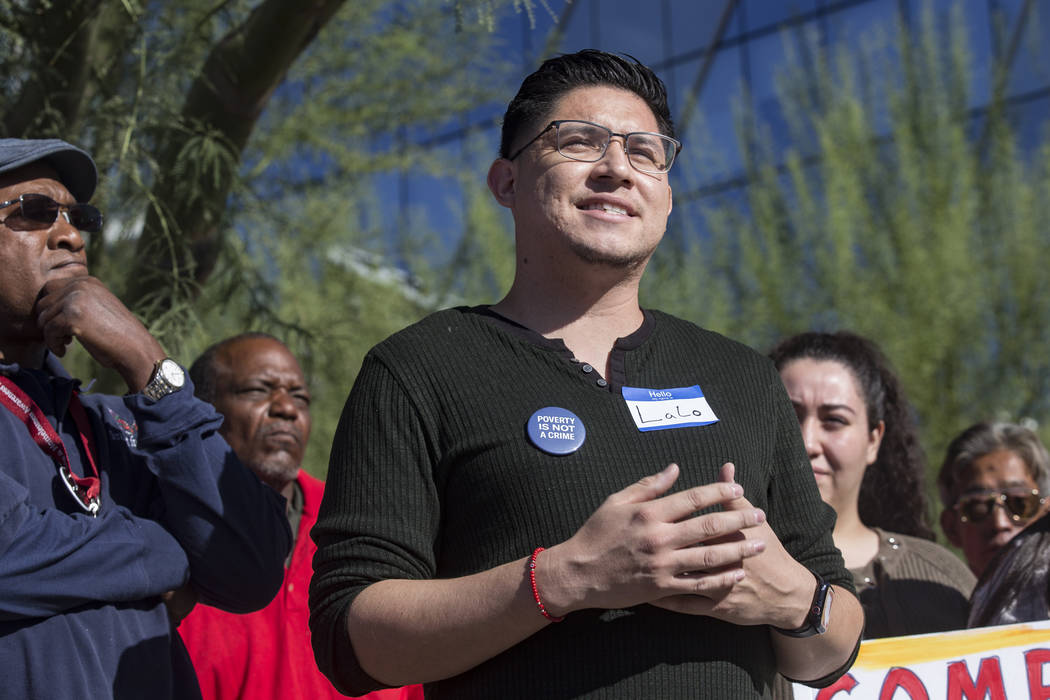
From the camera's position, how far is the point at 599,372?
1882mm

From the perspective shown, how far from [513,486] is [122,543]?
92 centimetres

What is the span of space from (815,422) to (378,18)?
6049 millimetres

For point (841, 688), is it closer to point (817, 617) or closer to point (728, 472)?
point (817, 617)

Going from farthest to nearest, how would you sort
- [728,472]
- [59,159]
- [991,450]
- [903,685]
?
[991,450] < [903,685] < [59,159] < [728,472]

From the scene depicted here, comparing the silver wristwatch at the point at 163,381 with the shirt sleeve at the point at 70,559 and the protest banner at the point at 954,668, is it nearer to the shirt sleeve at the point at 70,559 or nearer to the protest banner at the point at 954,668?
the shirt sleeve at the point at 70,559

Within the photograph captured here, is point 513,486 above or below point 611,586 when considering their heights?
above

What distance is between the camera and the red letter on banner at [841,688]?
2.75 metres

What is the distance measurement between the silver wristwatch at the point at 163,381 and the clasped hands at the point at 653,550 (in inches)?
44.0

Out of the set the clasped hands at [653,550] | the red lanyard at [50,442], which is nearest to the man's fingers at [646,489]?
A: the clasped hands at [653,550]

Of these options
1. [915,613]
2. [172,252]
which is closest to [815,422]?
[915,613]

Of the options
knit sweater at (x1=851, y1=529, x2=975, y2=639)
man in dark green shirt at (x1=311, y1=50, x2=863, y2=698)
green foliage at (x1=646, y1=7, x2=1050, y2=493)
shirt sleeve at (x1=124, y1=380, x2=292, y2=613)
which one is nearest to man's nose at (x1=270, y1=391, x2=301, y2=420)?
shirt sleeve at (x1=124, y1=380, x2=292, y2=613)

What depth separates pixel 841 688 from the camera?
2.76 meters

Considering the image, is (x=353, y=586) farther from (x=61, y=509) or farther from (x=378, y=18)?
(x=378, y=18)

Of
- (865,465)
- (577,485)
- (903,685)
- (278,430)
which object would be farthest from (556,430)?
(278,430)
